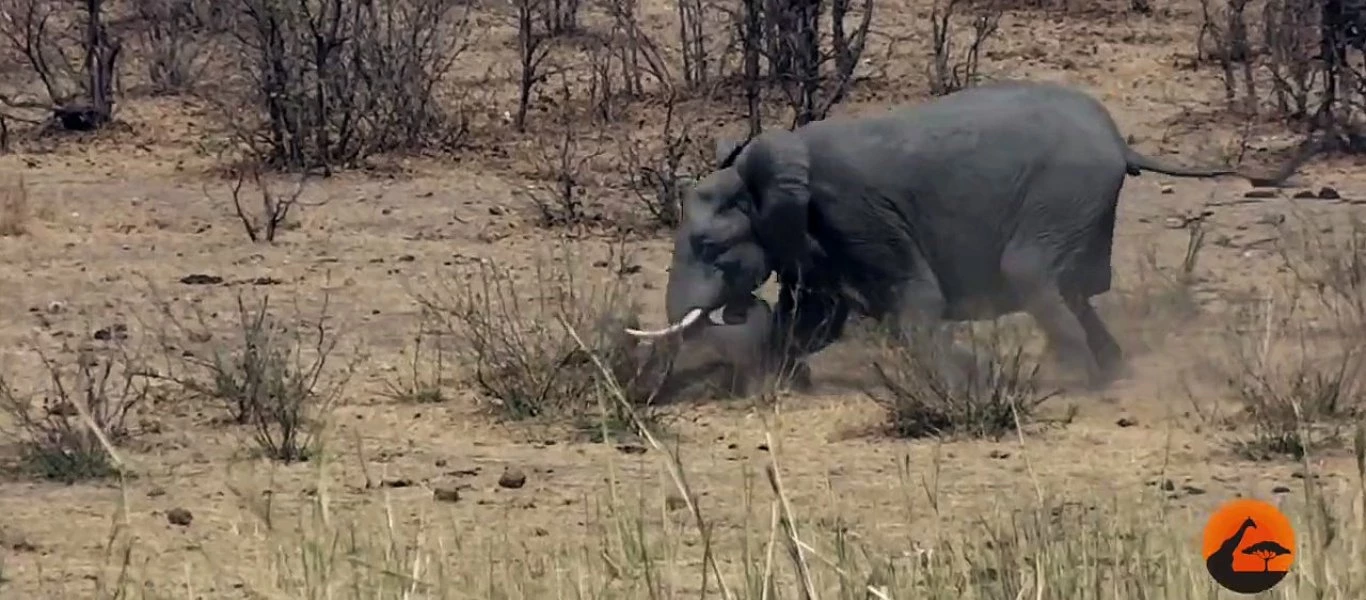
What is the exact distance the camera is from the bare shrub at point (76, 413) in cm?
640

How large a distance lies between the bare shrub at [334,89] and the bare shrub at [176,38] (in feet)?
6.24

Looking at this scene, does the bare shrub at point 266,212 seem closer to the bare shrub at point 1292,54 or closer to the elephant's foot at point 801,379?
the elephant's foot at point 801,379

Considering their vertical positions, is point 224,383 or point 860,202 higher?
point 860,202

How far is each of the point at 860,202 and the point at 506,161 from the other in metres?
5.95

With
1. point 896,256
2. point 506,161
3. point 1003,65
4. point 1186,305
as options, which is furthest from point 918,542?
point 1003,65

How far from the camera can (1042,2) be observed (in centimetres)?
1816

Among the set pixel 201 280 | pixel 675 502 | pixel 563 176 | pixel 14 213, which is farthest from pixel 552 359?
pixel 14 213

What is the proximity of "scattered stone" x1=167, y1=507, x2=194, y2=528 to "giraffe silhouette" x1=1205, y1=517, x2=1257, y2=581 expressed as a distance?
3.27 meters

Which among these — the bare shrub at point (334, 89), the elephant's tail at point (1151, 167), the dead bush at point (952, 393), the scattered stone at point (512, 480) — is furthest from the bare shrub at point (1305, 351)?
the bare shrub at point (334, 89)

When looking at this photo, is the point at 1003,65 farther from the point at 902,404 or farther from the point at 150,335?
the point at 902,404

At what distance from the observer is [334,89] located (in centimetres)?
1329

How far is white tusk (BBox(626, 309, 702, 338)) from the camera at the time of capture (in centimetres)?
727

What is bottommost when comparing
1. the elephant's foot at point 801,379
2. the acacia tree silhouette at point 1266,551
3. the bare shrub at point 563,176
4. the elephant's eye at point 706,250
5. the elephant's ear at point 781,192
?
the bare shrub at point 563,176

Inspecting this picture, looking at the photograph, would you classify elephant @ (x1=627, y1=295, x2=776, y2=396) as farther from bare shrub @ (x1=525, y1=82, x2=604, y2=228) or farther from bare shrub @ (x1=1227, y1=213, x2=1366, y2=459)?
bare shrub @ (x1=525, y1=82, x2=604, y2=228)
